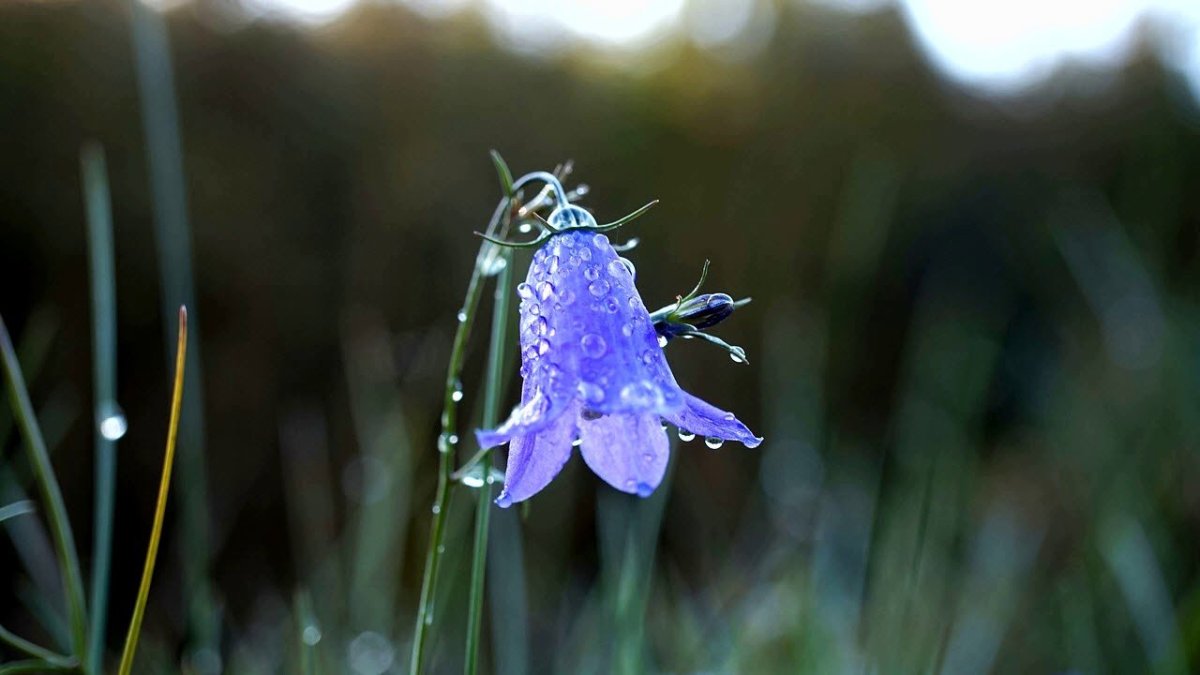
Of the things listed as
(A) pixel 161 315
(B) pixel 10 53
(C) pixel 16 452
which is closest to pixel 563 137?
(A) pixel 161 315

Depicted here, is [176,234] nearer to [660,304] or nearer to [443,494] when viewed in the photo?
[443,494]

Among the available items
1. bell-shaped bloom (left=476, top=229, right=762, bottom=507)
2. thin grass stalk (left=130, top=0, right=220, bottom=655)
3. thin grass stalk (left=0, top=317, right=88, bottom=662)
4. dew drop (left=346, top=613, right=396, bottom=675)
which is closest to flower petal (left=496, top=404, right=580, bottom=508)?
bell-shaped bloom (left=476, top=229, right=762, bottom=507)

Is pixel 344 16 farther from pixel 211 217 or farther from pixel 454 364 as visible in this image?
pixel 454 364

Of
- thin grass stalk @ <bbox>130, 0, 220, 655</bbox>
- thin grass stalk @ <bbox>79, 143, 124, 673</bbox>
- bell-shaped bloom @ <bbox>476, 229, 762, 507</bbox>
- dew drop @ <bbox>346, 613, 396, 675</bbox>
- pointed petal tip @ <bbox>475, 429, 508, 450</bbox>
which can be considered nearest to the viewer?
pointed petal tip @ <bbox>475, 429, 508, 450</bbox>

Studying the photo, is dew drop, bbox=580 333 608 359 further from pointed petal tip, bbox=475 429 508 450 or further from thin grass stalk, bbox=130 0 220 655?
thin grass stalk, bbox=130 0 220 655

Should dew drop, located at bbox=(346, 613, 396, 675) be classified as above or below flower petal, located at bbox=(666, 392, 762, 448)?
below

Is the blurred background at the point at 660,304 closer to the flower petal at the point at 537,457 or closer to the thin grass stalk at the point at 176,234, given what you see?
the thin grass stalk at the point at 176,234

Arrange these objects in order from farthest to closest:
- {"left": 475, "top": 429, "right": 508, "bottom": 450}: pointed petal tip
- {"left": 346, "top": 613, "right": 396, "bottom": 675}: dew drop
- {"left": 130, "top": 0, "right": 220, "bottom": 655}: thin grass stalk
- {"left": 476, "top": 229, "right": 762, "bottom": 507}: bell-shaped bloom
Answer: {"left": 346, "top": 613, "right": 396, "bottom": 675}: dew drop → {"left": 130, "top": 0, "right": 220, "bottom": 655}: thin grass stalk → {"left": 476, "top": 229, "right": 762, "bottom": 507}: bell-shaped bloom → {"left": 475, "top": 429, "right": 508, "bottom": 450}: pointed petal tip
